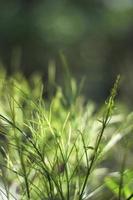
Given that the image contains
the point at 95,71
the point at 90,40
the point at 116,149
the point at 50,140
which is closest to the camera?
the point at 50,140

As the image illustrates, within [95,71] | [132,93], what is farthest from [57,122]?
[95,71]

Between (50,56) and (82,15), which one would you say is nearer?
(50,56)

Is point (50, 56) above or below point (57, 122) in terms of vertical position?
above

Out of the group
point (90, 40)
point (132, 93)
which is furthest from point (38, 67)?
point (132, 93)

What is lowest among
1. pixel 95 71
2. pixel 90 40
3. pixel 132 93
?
pixel 132 93

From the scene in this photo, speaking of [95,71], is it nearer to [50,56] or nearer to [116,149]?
[50,56]

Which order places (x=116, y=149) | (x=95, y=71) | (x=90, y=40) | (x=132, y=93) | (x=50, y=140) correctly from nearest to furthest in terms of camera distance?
(x=50, y=140)
(x=116, y=149)
(x=132, y=93)
(x=95, y=71)
(x=90, y=40)

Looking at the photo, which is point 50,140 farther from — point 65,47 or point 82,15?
point 82,15
